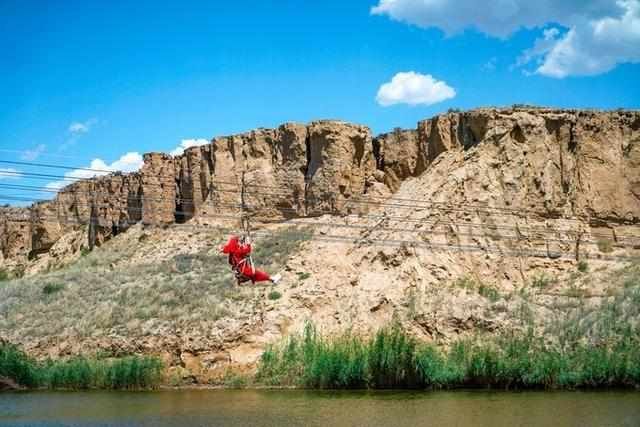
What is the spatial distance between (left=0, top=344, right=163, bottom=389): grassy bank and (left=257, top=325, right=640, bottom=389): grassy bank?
6.27 metres

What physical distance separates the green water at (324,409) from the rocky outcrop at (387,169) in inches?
525

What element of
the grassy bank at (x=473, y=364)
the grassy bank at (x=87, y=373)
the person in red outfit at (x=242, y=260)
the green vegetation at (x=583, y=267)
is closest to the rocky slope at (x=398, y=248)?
the green vegetation at (x=583, y=267)

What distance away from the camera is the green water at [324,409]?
27.4 metres

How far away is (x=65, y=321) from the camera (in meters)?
43.7

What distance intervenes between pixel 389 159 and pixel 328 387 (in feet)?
56.2

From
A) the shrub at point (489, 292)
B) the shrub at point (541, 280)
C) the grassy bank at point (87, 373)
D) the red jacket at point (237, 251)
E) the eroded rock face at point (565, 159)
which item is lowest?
the grassy bank at point (87, 373)

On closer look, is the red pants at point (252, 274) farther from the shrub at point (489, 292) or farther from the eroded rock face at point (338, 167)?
the eroded rock face at point (338, 167)

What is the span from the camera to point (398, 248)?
42.7 meters

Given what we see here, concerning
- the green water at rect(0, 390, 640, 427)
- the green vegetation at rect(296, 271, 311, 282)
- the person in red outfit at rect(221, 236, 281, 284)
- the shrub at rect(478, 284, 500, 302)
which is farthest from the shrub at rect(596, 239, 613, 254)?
the person in red outfit at rect(221, 236, 281, 284)

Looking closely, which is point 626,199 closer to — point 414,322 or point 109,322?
point 414,322

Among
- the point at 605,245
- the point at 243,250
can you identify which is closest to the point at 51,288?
the point at 243,250

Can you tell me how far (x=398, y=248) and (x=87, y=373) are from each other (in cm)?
1416

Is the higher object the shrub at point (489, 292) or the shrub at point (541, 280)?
the shrub at point (541, 280)

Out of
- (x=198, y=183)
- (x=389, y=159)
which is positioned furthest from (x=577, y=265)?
(x=198, y=183)
